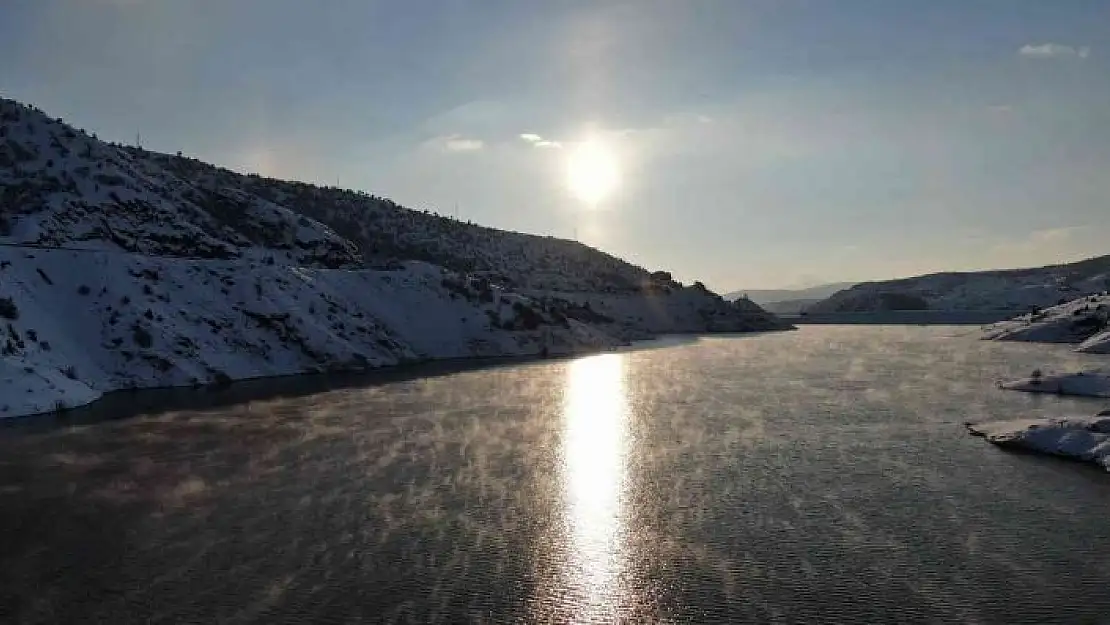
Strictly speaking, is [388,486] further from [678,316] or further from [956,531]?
[678,316]

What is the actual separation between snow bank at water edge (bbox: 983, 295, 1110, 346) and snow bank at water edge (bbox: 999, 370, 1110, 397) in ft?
160

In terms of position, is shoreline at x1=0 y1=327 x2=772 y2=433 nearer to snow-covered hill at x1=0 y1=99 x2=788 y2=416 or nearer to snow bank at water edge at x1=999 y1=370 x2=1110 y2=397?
snow-covered hill at x1=0 y1=99 x2=788 y2=416

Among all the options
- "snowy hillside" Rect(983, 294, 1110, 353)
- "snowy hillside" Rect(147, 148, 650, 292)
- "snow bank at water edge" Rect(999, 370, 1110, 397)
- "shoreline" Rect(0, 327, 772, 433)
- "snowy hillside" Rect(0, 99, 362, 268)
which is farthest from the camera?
"snowy hillside" Rect(147, 148, 650, 292)

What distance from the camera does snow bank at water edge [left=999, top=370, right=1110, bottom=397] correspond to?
5350 cm

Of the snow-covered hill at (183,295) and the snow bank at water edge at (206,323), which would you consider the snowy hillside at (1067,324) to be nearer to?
the snow-covered hill at (183,295)

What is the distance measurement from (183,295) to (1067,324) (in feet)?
364

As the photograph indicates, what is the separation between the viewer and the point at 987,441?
Result: 1521 inches

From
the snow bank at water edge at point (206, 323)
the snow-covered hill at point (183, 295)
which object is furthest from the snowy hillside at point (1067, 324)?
the snow bank at water edge at point (206, 323)

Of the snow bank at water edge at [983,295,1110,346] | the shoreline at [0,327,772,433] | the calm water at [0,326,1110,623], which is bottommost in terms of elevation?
the calm water at [0,326,1110,623]

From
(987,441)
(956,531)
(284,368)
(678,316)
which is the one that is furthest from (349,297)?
(678,316)

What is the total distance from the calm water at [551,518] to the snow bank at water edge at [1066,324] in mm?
63067

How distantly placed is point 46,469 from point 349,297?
58.4 meters

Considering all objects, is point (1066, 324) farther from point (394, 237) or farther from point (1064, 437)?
point (394, 237)

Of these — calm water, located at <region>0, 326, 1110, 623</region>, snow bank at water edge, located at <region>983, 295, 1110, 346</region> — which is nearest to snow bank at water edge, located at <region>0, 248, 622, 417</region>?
calm water, located at <region>0, 326, 1110, 623</region>
